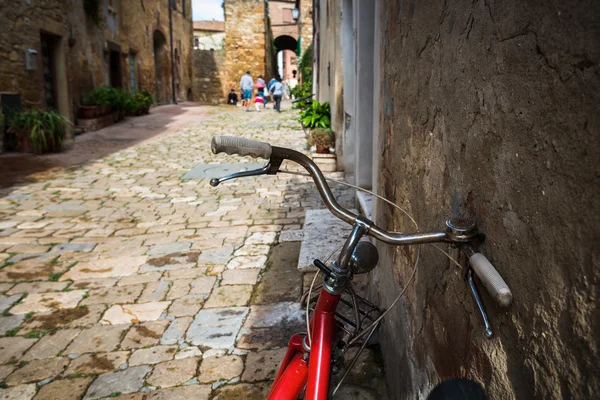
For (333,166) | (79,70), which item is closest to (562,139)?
(333,166)

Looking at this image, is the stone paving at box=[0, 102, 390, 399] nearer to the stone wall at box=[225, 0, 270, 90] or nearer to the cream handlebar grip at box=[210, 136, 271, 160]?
the cream handlebar grip at box=[210, 136, 271, 160]

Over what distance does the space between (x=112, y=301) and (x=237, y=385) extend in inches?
59.3

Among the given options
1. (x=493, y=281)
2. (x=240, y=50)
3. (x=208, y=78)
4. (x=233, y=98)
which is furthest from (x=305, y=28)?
(x=493, y=281)

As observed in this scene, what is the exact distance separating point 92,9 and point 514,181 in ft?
48.2

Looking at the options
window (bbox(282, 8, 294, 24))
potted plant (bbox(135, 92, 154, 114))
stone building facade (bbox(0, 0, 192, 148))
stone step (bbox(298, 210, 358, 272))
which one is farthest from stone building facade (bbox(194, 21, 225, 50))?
stone step (bbox(298, 210, 358, 272))

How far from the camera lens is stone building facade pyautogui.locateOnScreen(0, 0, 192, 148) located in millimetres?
9656

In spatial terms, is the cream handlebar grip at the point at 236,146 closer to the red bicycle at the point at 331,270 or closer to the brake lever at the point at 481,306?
the red bicycle at the point at 331,270

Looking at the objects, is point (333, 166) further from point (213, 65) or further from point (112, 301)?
point (213, 65)

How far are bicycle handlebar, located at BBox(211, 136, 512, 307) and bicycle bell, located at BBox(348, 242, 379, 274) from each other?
142 mm

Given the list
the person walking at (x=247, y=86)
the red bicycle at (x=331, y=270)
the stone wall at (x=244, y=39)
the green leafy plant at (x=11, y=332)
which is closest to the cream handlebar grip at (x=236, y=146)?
the red bicycle at (x=331, y=270)

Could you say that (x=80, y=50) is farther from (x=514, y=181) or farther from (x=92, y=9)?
(x=514, y=181)

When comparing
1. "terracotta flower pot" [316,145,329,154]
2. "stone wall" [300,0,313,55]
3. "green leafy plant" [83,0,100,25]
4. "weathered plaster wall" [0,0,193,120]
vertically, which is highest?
"stone wall" [300,0,313,55]

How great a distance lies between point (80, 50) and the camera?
1275 cm

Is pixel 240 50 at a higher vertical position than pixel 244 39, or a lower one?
lower
